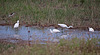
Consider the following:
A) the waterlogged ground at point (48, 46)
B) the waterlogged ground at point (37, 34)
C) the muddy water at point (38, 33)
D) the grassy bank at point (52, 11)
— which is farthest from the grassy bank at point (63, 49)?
the grassy bank at point (52, 11)

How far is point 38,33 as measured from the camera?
1255cm

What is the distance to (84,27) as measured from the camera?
46.3 ft

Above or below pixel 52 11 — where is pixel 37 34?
below

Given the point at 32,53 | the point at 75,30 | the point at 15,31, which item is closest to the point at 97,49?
the point at 32,53

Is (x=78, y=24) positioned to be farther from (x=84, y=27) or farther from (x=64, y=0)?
(x=64, y=0)

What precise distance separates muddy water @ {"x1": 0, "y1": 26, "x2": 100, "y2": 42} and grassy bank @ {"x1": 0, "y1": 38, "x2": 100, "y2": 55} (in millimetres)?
2156

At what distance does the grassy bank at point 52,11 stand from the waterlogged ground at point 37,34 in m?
1.25

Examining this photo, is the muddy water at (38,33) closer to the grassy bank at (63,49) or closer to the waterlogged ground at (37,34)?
the waterlogged ground at (37,34)

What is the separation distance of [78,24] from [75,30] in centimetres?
116

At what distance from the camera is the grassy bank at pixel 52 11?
50.1 feet

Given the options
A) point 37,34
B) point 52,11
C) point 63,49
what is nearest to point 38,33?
point 37,34

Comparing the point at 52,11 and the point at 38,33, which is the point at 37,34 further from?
the point at 52,11

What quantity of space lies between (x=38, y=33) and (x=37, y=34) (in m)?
0.25

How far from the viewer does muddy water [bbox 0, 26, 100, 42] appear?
37.9ft
